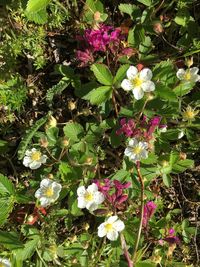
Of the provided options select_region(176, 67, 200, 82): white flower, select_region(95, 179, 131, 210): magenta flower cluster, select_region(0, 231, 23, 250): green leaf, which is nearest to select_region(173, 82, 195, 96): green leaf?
select_region(176, 67, 200, 82): white flower

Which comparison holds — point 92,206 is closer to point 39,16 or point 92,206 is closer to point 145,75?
point 145,75

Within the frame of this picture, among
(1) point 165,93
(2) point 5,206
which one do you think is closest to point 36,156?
(2) point 5,206

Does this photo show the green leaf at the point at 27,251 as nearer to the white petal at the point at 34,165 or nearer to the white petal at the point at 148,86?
the white petal at the point at 34,165

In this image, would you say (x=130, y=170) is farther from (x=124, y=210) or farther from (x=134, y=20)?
(x=134, y=20)

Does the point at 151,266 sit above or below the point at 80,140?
below

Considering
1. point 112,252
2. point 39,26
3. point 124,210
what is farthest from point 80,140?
point 39,26

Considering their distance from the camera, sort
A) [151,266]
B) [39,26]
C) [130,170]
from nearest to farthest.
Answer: [151,266], [130,170], [39,26]

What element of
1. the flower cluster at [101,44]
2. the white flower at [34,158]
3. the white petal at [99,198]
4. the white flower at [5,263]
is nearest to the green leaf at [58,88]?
the flower cluster at [101,44]

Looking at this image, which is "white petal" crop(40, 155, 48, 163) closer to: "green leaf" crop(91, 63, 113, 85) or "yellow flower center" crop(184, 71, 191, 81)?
"green leaf" crop(91, 63, 113, 85)
